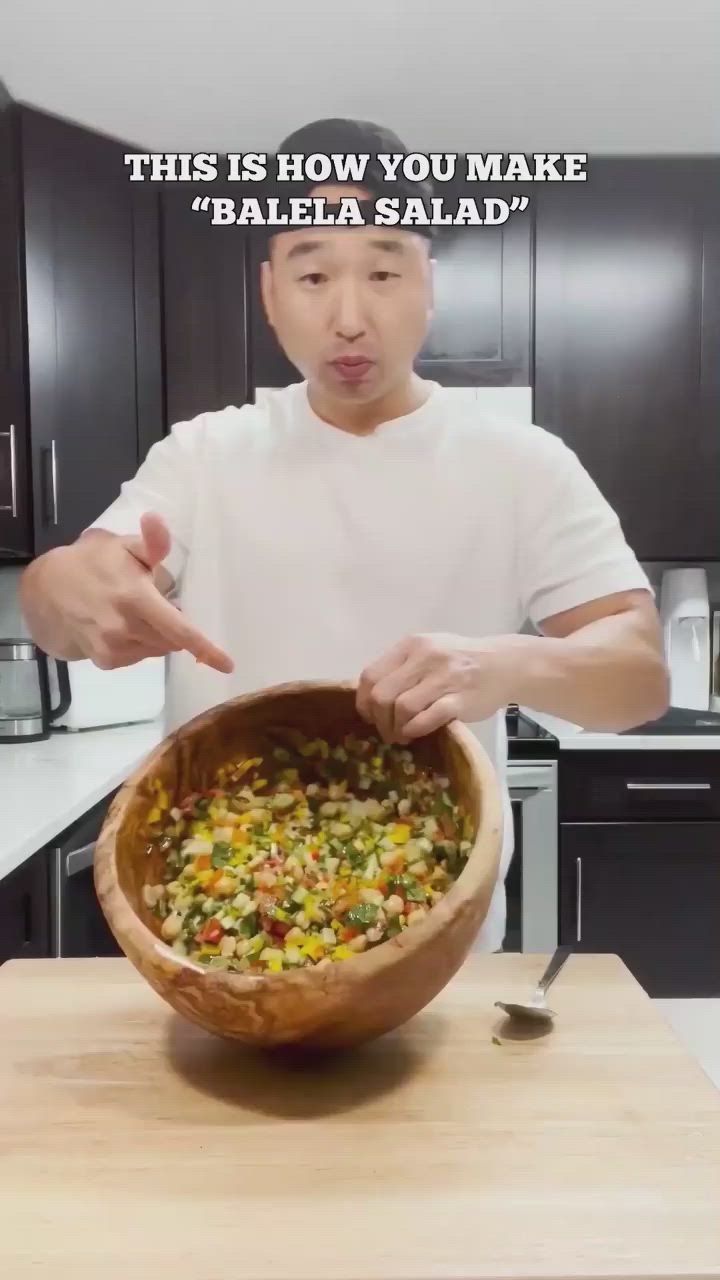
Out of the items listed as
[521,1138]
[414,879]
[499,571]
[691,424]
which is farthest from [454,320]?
[521,1138]

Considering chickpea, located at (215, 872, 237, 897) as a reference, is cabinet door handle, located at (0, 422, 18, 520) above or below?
above

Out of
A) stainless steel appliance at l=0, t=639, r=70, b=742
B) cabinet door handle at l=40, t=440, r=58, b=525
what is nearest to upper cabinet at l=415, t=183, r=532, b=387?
cabinet door handle at l=40, t=440, r=58, b=525

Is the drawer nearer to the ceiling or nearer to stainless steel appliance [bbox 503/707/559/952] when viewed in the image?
stainless steel appliance [bbox 503/707/559/952]

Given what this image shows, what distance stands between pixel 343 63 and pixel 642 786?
124cm

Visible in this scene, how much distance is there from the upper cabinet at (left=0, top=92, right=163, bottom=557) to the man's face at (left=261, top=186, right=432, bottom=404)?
0.89 ft

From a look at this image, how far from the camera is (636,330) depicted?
1.60 metres

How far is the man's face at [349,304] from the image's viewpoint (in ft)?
4.05

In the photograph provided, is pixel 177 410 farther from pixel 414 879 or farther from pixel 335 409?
pixel 414 879

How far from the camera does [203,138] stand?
4.52 feet

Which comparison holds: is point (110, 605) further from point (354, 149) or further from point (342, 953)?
point (354, 149)

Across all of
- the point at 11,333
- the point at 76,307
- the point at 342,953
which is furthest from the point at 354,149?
the point at 342,953

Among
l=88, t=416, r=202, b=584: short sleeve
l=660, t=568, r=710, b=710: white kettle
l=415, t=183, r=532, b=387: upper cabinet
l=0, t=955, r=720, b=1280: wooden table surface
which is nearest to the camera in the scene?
l=0, t=955, r=720, b=1280: wooden table surface

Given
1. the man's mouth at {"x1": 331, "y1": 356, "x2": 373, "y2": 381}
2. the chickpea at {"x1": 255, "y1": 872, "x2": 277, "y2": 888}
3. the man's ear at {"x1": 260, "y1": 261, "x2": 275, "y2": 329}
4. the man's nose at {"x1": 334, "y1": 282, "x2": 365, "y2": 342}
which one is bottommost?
the chickpea at {"x1": 255, "y1": 872, "x2": 277, "y2": 888}

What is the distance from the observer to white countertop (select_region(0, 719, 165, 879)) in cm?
130
